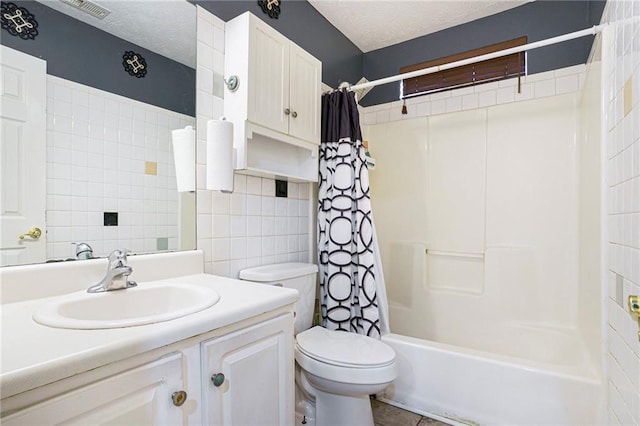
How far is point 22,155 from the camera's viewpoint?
3.05 feet

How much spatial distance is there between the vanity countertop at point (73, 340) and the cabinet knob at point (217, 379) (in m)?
0.12

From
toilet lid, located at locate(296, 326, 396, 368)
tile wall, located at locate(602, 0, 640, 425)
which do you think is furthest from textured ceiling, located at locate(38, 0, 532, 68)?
toilet lid, located at locate(296, 326, 396, 368)

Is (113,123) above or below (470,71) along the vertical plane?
below

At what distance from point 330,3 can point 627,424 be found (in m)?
2.48

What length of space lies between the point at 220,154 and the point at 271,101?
41cm

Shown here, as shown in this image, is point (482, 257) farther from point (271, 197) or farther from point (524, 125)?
point (271, 197)

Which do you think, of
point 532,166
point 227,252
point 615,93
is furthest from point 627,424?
point 227,252

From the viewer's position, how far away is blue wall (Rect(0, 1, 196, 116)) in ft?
3.17

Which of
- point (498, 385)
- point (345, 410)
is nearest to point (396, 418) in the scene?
point (345, 410)

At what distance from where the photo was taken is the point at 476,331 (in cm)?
216

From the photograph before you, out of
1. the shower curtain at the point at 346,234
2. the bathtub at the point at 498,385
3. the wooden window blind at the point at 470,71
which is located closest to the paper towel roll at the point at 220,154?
the shower curtain at the point at 346,234

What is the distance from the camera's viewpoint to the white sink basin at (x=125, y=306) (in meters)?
0.72

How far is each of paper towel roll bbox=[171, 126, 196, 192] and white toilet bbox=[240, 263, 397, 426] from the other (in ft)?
1.63

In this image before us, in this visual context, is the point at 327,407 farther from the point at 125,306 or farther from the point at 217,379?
the point at 125,306
